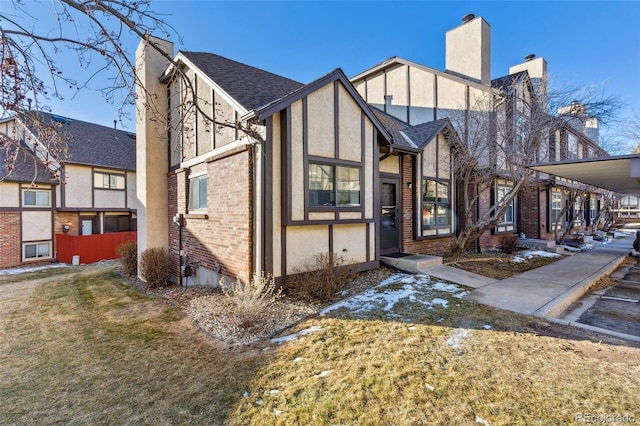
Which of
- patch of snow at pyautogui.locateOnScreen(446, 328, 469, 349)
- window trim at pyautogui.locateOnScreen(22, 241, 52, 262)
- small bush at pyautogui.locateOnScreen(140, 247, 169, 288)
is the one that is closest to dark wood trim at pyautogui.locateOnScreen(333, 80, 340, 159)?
patch of snow at pyautogui.locateOnScreen(446, 328, 469, 349)

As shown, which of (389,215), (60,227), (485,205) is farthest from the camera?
(60,227)

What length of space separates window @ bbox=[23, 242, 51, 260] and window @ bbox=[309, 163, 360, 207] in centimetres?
1779

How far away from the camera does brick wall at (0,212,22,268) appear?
1462 cm

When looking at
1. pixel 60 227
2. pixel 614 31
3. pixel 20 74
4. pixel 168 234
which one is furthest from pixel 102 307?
pixel 614 31

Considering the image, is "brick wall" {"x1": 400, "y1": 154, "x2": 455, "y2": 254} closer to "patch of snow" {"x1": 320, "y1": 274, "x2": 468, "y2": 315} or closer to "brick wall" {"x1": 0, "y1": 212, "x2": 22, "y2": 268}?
"patch of snow" {"x1": 320, "y1": 274, "x2": 468, "y2": 315}

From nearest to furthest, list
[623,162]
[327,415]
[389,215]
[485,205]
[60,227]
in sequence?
[327,415] < [623,162] < [389,215] < [485,205] < [60,227]

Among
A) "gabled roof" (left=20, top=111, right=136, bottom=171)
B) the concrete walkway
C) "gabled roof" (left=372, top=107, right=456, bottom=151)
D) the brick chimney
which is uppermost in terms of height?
the brick chimney

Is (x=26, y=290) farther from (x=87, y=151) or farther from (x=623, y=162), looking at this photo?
(x=623, y=162)

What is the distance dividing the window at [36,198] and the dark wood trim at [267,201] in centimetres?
1680

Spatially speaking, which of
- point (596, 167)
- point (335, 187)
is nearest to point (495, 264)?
point (596, 167)

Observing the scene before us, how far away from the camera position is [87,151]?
17.4m

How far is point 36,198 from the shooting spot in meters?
15.8

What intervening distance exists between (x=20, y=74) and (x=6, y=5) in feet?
2.55

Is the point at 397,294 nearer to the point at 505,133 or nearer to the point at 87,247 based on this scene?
the point at 505,133
